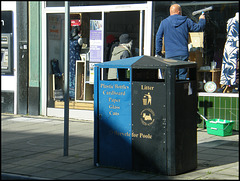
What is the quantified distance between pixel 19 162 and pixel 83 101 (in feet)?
15.8

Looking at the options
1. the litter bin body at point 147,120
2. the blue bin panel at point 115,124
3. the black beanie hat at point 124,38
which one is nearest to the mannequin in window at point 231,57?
the black beanie hat at point 124,38

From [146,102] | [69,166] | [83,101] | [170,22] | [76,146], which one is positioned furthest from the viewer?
[83,101]

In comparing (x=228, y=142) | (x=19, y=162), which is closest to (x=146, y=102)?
(x=19, y=162)

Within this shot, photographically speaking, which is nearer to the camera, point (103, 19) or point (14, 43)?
point (103, 19)

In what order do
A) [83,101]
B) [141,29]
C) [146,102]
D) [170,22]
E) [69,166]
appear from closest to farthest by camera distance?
[146,102] < [69,166] < [170,22] < [141,29] < [83,101]

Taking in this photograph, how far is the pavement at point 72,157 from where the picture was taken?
6719 millimetres

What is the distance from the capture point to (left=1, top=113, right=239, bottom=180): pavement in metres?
6.72

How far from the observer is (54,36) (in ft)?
42.1

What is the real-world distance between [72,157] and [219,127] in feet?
10.3

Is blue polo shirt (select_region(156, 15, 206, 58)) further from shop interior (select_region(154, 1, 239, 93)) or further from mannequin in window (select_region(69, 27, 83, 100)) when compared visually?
mannequin in window (select_region(69, 27, 83, 100))

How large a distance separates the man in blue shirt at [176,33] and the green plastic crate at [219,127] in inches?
51.5

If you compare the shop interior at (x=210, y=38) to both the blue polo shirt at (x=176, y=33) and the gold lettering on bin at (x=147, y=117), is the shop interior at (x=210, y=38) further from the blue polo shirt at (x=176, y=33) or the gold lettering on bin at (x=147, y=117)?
the gold lettering on bin at (x=147, y=117)

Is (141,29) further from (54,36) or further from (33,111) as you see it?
(33,111)

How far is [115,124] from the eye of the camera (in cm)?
702
